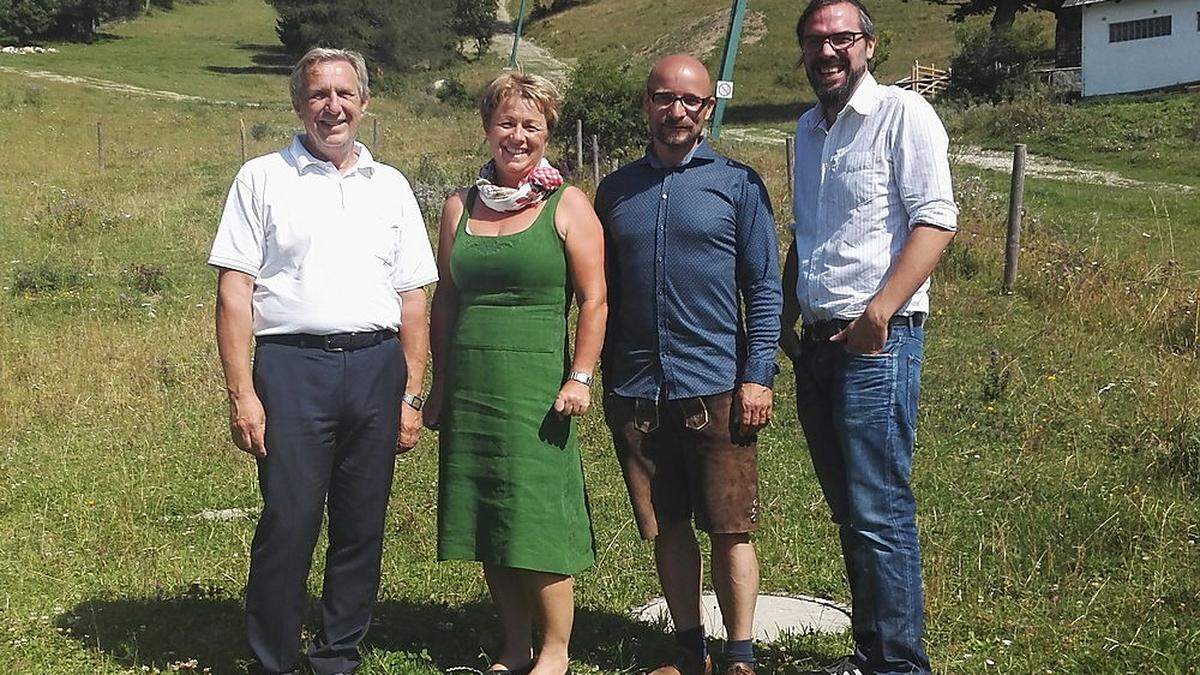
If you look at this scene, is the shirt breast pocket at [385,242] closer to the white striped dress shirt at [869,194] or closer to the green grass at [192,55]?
the white striped dress shirt at [869,194]

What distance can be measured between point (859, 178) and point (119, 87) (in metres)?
43.9

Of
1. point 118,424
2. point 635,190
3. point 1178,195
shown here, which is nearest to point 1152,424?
point 635,190

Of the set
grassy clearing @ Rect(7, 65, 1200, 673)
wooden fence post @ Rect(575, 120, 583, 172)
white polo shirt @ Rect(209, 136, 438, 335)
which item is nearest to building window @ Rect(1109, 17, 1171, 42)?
wooden fence post @ Rect(575, 120, 583, 172)

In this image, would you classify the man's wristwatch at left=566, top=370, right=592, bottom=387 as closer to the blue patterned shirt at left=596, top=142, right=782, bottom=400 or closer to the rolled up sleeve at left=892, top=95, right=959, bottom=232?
the blue patterned shirt at left=596, top=142, right=782, bottom=400

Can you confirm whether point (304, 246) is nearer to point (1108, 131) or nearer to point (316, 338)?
point (316, 338)

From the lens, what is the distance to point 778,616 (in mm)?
4555

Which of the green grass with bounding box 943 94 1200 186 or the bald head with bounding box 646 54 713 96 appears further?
the green grass with bounding box 943 94 1200 186

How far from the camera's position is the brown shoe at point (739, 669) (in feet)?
12.5

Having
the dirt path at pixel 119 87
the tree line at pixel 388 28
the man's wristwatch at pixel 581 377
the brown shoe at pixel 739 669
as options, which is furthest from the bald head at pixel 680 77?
the tree line at pixel 388 28

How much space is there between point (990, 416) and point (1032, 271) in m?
3.59

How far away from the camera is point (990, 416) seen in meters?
6.78

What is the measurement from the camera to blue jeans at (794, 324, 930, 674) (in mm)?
3463

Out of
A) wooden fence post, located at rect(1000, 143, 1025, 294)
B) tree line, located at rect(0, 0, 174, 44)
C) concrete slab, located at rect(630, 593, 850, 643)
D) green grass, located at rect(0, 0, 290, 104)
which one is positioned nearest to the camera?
concrete slab, located at rect(630, 593, 850, 643)

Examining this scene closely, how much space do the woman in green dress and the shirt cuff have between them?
47 cm
